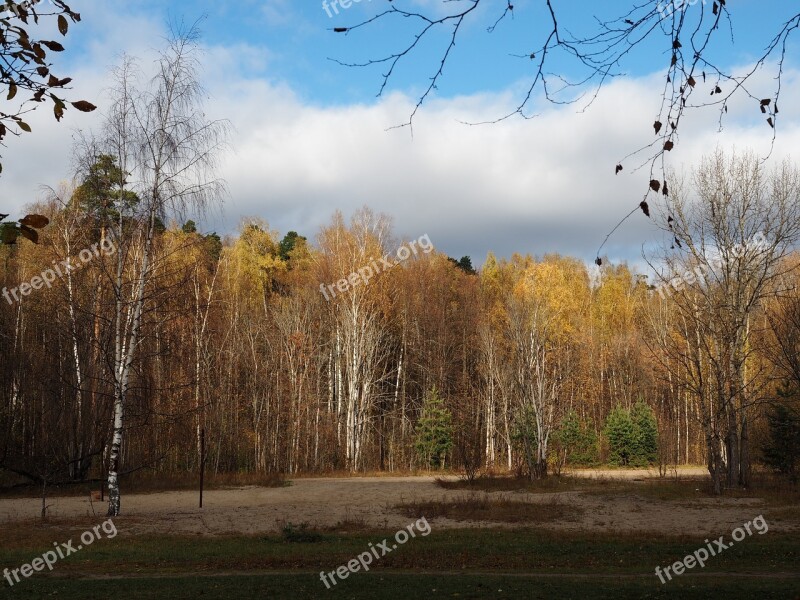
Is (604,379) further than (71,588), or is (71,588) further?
→ (604,379)

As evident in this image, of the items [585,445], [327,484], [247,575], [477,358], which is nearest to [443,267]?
[477,358]

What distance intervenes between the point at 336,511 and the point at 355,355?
16.8m

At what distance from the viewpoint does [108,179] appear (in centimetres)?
1733

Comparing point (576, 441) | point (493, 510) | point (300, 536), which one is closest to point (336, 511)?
point (493, 510)

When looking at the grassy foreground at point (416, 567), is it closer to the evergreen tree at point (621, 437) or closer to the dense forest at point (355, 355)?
the dense forest at point (355, 355)

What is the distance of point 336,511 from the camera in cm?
1983

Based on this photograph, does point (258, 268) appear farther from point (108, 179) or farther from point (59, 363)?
point (108, 179)

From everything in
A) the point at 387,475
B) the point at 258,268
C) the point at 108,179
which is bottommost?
the point at 387,475

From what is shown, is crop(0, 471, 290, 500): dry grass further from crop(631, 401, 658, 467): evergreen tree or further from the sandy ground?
crop(631, 401, 658, 467): evergreen tree

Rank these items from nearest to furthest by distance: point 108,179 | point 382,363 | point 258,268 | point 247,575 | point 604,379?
point 247,575 → point 108,179 → point 382,363 → point 258,268 → point 604,379

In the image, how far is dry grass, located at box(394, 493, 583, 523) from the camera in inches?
703

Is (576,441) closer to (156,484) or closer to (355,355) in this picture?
(355,355)

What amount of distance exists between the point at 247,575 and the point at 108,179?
35.2ft

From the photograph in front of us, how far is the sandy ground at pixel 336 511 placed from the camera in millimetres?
16547
